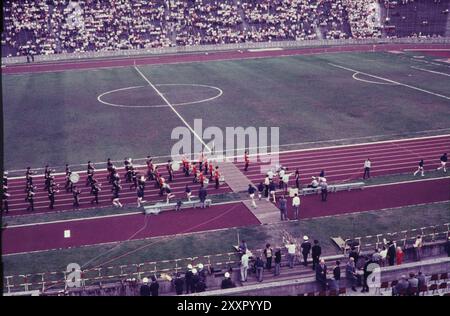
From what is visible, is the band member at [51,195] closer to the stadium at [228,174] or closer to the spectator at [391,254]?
the stadium at [228,174]

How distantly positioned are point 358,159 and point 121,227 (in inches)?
616

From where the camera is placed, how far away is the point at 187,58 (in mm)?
75875

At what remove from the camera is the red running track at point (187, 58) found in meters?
70.4

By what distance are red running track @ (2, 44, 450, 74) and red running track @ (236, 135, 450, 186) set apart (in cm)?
4250

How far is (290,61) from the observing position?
70000 mm

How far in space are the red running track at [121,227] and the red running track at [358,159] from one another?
496cm

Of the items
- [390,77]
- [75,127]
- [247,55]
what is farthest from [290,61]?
[75,127]

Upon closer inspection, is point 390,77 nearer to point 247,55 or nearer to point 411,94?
point 411,94

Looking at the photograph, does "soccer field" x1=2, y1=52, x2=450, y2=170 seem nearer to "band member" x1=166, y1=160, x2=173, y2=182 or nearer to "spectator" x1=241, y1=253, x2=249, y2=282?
"band member" x1=166, y1=160, x2=173, y2=182

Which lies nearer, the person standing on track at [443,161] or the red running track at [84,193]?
the red running track at [84,193]

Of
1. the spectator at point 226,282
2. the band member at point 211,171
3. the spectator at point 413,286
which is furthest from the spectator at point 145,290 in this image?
the band member at point 211,171

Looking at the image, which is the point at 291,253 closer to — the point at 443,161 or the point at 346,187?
the point at 346,187

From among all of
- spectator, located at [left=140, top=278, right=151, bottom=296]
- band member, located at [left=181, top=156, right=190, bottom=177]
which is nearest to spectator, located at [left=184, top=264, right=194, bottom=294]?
spectator, located at [left=140, top=278, right=151, bottom=296]

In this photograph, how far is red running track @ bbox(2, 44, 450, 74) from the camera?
7038 cm
